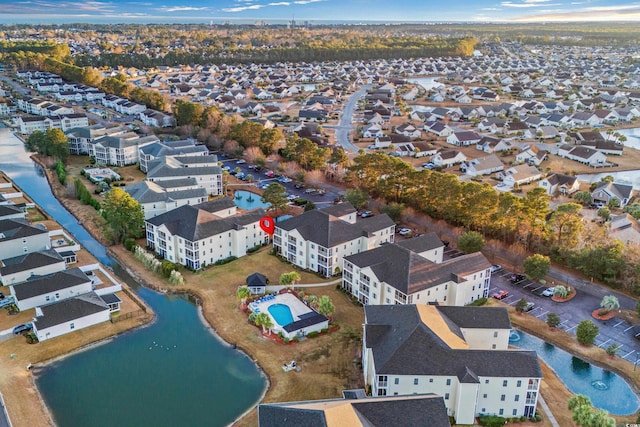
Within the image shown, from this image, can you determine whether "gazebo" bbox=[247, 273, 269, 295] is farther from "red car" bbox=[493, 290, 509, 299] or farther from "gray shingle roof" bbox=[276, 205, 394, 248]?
"red car" bbox=[493, 290, 509, 299]

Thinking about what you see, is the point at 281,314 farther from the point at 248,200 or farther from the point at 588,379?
the point at 248,200

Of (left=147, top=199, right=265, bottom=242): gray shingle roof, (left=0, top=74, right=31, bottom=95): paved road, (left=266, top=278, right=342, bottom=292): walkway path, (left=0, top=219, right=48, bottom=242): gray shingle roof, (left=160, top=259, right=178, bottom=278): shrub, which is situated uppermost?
(left=0, top=74, right=31, bottom=95): paved road

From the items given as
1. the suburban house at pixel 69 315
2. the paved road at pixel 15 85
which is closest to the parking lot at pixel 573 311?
the suburban house at pixel 69 315

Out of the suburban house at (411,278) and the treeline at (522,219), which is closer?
the suburban house at (411,278)

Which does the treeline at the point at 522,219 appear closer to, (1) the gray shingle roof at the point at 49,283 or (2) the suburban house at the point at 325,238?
(2) the suburban house at the point at 325,238

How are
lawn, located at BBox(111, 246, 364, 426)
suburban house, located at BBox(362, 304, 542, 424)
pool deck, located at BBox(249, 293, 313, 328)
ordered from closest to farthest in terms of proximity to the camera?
suburban house, located at BBox(362, 304, 542, 424)
lawn, located at BBox(111, 246, 364, 426)
pool deck, located at BBox(249, 293, 313, 328)

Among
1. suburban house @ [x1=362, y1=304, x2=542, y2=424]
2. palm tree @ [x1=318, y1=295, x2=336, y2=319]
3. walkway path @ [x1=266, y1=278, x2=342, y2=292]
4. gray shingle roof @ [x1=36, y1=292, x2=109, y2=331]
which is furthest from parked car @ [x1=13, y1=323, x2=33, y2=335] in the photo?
suburban house @ [x1=362, y1=304, x2=542, y2=424]

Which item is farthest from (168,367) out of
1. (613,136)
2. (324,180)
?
(613,136)
